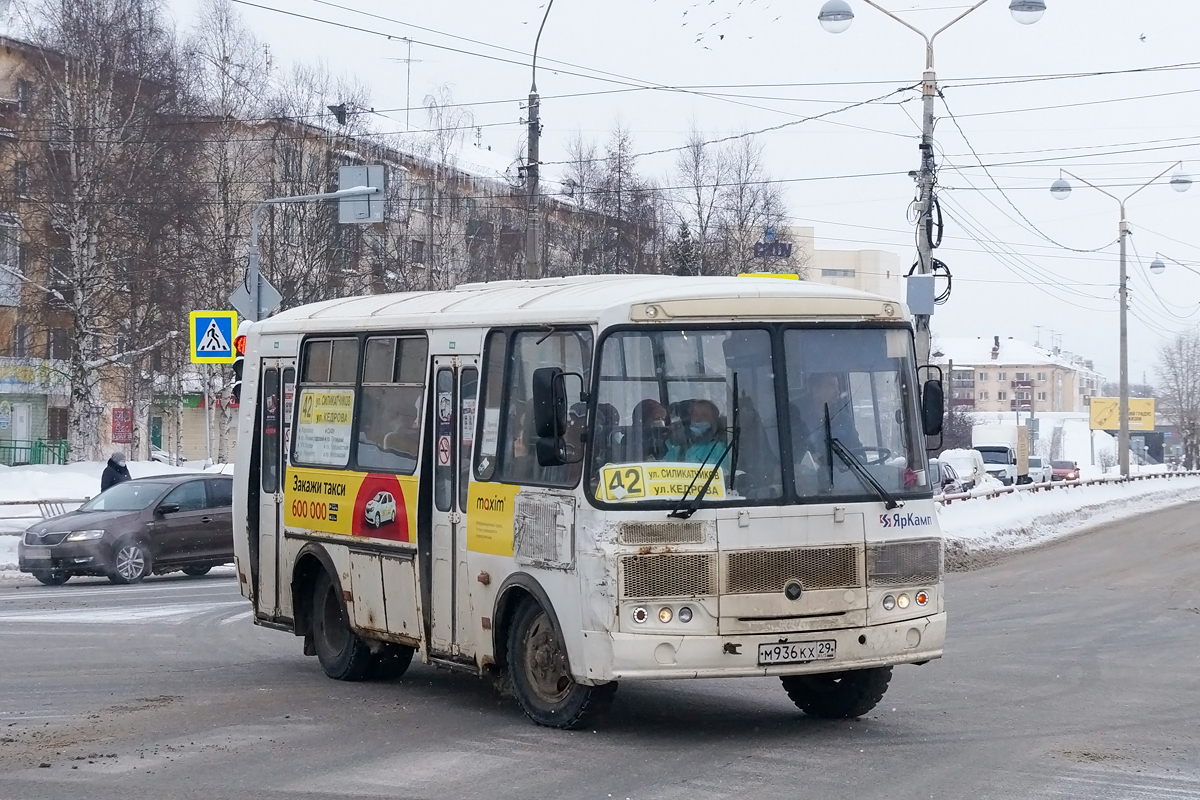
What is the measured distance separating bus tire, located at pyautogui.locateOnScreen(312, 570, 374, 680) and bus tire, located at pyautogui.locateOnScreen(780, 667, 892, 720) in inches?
129

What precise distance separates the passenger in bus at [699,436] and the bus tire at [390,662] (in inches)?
141

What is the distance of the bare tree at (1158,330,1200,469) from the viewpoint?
10607 centimetres

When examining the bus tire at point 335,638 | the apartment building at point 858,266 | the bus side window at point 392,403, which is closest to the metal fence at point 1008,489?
the bus tire at point 335,638

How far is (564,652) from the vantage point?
8992 mm

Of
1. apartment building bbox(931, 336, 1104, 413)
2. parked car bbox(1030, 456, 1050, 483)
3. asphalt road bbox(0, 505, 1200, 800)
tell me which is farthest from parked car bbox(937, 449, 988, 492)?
apartment building bbox(931, 336, 1104, 413)

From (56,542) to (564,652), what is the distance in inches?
556

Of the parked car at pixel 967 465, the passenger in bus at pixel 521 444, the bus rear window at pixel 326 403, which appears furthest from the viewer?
the parked car at pixel 967 465

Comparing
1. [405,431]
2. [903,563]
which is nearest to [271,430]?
[405,431]

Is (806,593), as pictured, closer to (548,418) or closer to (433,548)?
(548,418)

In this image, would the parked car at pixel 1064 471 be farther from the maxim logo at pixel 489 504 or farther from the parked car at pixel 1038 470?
the maxim logo at pixel 489 504

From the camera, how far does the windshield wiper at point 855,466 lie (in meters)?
9.10

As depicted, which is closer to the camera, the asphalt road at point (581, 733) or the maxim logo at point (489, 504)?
the asphalt road at point (581, 733)

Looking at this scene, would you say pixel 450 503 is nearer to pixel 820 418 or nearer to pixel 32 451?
pixel 820 418

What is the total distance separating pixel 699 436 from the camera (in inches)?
350
